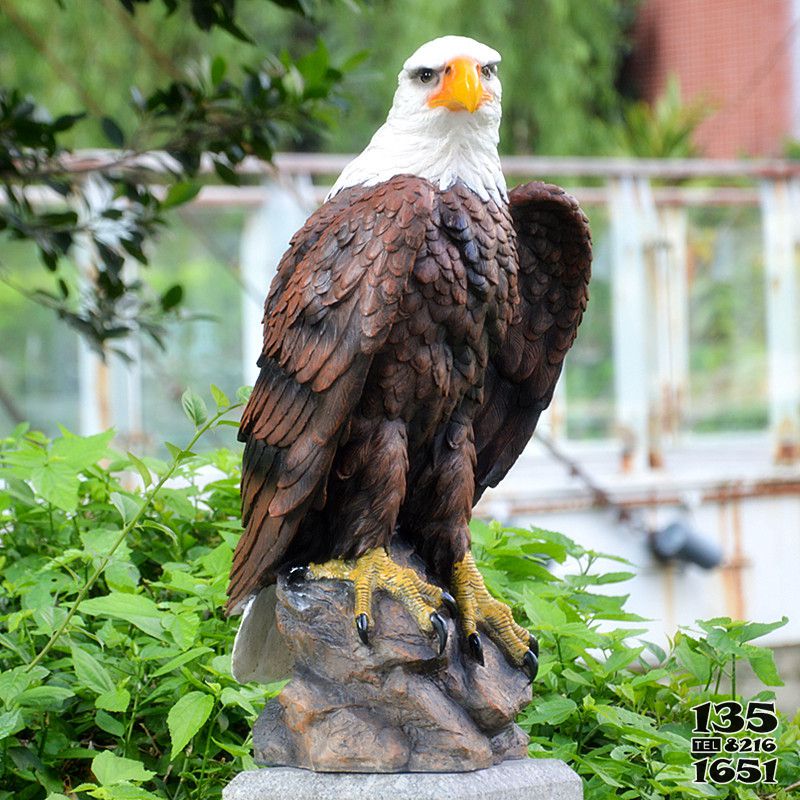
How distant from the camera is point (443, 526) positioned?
206 centimetres

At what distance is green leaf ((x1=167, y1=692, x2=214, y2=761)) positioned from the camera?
1.98m

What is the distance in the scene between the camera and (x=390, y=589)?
1932 millimetres

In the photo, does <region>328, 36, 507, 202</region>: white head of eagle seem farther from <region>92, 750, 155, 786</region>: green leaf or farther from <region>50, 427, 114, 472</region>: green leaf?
<region>92, 750, 155, 786</region>: green leaf

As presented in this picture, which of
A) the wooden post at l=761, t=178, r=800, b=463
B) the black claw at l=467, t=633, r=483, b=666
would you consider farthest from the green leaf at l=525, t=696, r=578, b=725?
the wooden post at l=761, t=178, r=800, b=463

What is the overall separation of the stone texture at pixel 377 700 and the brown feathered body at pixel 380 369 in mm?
112

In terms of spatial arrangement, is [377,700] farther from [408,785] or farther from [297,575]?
[297,575]

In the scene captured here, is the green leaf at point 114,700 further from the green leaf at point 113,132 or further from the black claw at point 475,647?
the green leaf at point 113,132

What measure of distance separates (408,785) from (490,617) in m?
0.36

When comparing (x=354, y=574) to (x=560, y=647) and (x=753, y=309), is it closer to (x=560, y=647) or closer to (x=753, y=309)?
(x=560, y=647)

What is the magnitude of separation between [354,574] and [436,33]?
32.7 ft

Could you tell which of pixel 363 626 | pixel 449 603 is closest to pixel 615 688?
pixel 449 603

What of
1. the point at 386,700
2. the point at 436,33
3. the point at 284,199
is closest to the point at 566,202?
the point at 386,700

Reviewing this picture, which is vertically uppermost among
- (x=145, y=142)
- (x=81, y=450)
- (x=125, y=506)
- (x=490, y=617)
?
(x=145, y=142)

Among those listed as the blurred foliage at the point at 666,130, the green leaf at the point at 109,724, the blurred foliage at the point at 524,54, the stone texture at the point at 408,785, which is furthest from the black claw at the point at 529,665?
the blurred foliage at the point at 524,54
